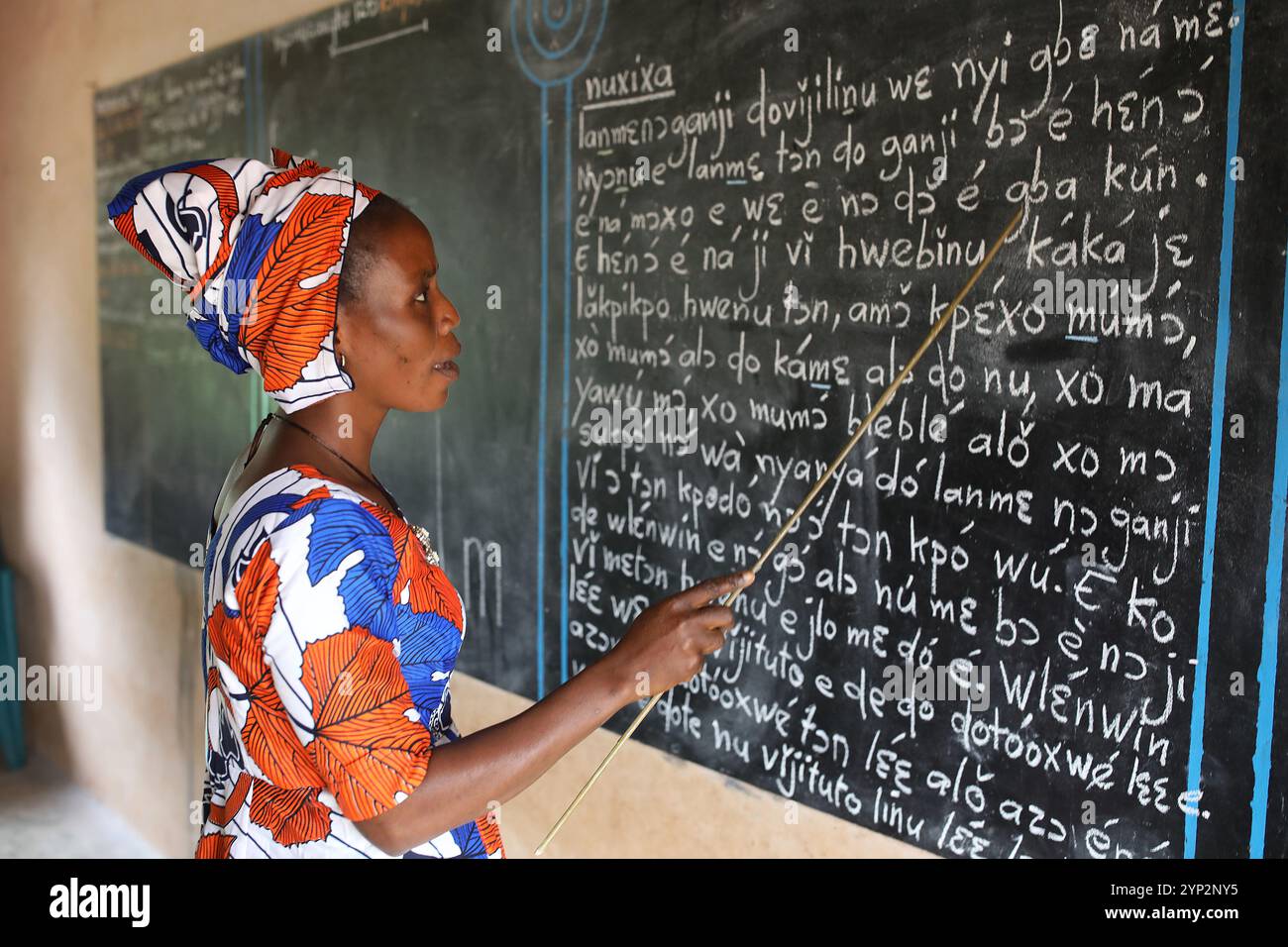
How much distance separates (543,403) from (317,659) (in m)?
1.32

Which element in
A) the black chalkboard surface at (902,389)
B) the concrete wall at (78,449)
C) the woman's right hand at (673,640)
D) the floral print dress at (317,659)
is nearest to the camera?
the floral print dress at (317,659)

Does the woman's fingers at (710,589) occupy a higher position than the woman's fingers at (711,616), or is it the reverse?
the woman's fingers at (710,589)

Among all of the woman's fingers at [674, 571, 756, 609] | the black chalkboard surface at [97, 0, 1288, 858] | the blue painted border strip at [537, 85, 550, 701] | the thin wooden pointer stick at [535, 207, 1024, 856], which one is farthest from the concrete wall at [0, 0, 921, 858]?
the woman's fingers at [674, 571, 756, 609]

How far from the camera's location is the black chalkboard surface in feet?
4.64

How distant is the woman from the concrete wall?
1996 mm

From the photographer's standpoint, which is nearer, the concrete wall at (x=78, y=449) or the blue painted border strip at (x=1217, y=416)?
the blue painted border strip at (x=1217, y=416)

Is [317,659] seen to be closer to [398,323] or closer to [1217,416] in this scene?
[398,323]

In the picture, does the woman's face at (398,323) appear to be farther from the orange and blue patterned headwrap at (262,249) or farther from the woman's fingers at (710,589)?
the woman's fingers at (710,589)

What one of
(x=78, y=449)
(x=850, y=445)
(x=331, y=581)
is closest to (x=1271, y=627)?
(x=850, y=445)

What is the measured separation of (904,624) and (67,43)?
4.26 meters

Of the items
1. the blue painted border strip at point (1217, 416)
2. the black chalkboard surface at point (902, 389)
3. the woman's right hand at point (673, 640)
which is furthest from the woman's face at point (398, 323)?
the blue painted border strip at point (1217, 416)

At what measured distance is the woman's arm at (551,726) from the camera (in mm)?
1232

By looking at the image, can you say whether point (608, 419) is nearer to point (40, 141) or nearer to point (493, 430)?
point (493, 430)

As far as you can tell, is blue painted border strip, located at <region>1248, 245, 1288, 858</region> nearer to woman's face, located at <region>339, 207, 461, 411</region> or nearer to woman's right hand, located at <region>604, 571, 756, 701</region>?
woman's right hand, located at <region>604, 571, 756, 701</region>
